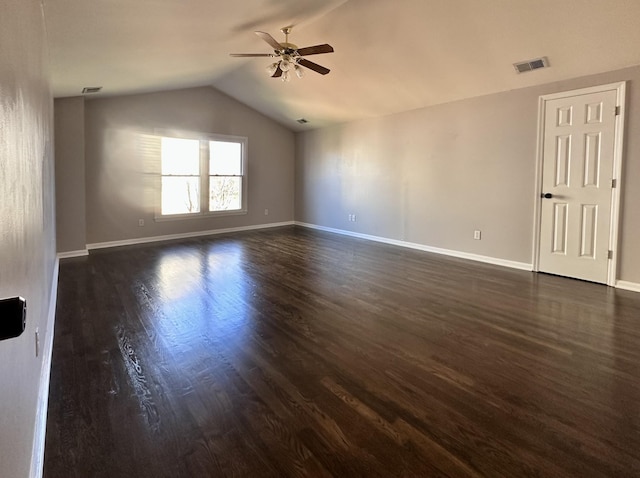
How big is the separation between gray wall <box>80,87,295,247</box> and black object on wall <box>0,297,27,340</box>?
567 cm

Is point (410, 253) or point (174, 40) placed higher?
point (174, 40)

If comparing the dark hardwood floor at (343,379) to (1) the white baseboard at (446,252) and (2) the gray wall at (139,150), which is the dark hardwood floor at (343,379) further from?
(2) the gray wall at (139,150)

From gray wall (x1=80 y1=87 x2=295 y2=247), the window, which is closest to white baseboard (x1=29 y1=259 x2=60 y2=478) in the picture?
gray wall (x1=80 y1=87 x2=295 y2=247)

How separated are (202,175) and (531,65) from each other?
5891 millimetres

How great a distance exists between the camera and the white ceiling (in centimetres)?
328

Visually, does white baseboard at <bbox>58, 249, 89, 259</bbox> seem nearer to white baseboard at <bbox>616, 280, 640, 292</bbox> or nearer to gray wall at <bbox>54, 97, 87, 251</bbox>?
gray wall at <bbox>54, 97, 87, 251</bbox>

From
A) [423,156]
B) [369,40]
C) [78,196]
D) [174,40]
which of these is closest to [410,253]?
[423,156]

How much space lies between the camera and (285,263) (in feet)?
17.3

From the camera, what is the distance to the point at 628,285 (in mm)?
4086

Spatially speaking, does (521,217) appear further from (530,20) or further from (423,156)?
(530,20)

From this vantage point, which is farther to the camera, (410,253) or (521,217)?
(410,253)

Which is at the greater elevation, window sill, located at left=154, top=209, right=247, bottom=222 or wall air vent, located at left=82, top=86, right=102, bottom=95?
wall air vent, located at left=82, top=86, right=102, bottom=95

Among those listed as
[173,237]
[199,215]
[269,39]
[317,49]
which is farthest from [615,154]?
[173,237]

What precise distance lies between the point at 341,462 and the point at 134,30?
3.84 meters
